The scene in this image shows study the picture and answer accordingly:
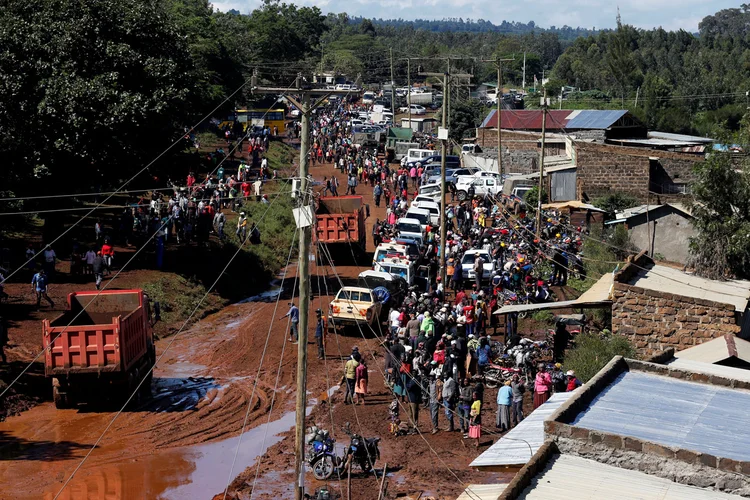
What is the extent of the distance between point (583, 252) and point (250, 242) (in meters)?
13.9

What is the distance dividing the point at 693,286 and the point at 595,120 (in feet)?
129

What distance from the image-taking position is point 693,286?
25875mm

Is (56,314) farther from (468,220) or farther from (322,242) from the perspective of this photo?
(468,220)

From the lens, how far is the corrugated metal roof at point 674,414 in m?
11.8

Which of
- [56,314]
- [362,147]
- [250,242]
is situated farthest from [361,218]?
[362,147]

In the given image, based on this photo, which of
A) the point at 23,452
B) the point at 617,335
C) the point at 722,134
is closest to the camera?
the point at 23,452

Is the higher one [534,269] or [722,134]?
[722,134]

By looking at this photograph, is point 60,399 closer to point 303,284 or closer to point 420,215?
point 303,284

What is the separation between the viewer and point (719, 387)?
47.9 ft

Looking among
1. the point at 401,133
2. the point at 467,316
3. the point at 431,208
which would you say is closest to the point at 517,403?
the point at 467,316

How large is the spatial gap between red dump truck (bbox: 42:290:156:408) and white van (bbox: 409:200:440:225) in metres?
21.0

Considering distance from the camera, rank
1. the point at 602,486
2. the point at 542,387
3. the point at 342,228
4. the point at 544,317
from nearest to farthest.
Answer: the point at 602,486, the point at 542,387, the point at 544,317, the point at 342,228

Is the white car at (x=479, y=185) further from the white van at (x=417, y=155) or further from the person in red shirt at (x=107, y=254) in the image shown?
the person in red shirt at (x=107, y=254)

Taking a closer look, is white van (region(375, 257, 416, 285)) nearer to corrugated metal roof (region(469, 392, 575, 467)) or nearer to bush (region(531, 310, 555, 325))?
bush (region(531, 310, 555, 325))
